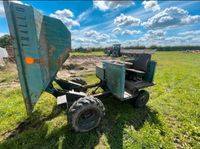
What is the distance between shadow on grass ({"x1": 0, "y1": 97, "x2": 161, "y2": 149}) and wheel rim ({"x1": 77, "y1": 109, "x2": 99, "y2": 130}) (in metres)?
0.16

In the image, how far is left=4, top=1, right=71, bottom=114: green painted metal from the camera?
2.29m

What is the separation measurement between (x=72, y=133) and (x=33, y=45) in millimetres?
1987

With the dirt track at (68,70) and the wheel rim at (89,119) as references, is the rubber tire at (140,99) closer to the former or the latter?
the wheel rim at (89,119)

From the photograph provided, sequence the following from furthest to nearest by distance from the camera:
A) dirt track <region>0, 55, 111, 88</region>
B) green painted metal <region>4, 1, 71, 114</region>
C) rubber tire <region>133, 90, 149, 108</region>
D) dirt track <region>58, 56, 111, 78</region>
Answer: dirt track <region>58, 56, 111, 78</region> → dirt track <region>0, 55, 111, 88</region> → rubber tire <region>133, 90, 149, 108</region> → green painted metal <region>4, 1, 71, 114</region>

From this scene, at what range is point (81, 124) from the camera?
9.85ft

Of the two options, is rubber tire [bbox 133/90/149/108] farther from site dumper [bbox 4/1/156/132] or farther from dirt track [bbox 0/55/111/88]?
dirt track [bbox 0/55/111/88]

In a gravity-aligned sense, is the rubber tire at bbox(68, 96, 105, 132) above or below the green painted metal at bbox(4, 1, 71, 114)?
below

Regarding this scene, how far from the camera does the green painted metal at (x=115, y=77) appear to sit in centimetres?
324

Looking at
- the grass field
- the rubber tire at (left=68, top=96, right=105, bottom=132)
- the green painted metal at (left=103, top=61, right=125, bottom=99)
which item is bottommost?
the grass field

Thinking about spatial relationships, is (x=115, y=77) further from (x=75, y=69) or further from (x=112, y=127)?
(x=75, y=69)

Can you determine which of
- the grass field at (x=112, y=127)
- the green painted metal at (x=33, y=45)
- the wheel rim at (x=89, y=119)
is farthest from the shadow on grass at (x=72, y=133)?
the green painted metal at (x=33, y=45)

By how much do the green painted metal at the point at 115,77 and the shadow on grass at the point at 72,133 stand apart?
2.25 ft

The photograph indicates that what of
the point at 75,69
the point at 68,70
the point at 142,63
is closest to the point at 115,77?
the point at 142,63

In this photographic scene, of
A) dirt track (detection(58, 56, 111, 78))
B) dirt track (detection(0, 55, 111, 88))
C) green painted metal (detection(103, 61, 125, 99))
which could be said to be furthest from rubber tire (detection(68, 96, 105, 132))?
dirt track (detection(58, 56, 111, 78))
